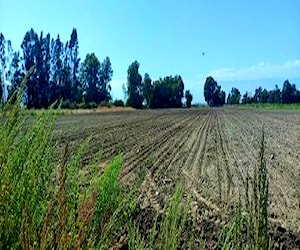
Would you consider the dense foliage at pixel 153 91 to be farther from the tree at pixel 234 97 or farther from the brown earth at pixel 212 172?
the brown earth at pixel 212 172

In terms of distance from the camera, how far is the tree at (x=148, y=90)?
10388 centimetres

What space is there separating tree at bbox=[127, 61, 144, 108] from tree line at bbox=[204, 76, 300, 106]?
3301 centimetres

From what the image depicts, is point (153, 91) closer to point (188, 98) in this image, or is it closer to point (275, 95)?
point (188, 98)

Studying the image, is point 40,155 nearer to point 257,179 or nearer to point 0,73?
point 0,73

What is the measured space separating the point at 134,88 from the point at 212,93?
44665mm

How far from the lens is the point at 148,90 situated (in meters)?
105

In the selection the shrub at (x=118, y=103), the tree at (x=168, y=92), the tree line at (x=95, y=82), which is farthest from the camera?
the tree at (x=168, y=92)

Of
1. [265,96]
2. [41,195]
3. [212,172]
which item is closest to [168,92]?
[265,96]

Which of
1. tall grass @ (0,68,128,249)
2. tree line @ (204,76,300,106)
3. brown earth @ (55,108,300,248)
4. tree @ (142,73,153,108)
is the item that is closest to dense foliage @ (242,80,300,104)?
tree line @ (204,76,300,106)

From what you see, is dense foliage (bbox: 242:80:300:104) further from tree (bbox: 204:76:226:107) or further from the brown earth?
the brown earth

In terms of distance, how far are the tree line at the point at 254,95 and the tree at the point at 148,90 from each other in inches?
1188

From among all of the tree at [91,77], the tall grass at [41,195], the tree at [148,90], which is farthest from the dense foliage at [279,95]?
the tall grass at [41,195]

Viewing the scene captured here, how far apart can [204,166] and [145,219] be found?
21.1 feet

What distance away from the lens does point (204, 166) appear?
14219mm
